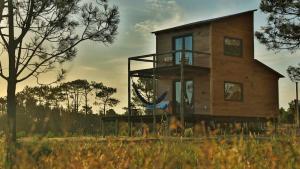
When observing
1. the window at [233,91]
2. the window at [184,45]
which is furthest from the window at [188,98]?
the window at [233,91]

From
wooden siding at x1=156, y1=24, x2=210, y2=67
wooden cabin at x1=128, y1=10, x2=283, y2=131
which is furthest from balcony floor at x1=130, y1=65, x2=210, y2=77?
wooden siding at x1=156, y1=24, x2=210, y2=67

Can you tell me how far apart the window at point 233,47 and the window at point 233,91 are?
1.66 meters

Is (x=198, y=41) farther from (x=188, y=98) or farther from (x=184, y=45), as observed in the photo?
(x=188, y=98)

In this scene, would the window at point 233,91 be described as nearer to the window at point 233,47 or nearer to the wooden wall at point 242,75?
the wooden wall at point 242,75

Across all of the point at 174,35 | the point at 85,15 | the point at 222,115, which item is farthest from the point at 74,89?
the point at 85,15

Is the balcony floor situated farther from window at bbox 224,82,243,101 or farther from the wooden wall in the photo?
window at bbox 224,82,243,101

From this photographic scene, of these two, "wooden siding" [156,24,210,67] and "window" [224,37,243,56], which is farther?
"window" [224,37,243,56]

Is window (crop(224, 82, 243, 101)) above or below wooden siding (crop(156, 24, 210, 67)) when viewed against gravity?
below

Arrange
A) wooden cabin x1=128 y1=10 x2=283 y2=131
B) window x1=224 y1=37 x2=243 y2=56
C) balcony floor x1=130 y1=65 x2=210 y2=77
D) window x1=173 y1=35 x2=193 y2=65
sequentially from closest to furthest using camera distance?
balcony floor x1=130 y1=65 x2=210 y2=77, wooden cabin x1=128 y1=10 x2=283 y2=131, window x1=173 y1=35 x2=193 y2=65, window x1=224 y1=37 x2=243 y2=56

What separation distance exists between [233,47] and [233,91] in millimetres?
2468

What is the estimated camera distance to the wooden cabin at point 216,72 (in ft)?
82.3

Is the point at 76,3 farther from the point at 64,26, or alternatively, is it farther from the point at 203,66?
the point at 203,66

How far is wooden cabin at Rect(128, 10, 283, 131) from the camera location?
987 inches

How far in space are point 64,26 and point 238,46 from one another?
41.5ft
